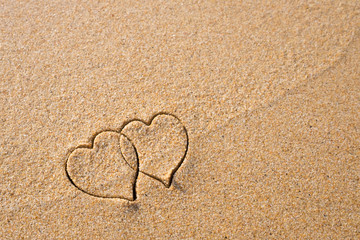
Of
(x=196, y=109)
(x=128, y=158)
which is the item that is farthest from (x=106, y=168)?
(x=196, y=109)

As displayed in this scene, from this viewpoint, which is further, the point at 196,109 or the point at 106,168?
the point at 196,109

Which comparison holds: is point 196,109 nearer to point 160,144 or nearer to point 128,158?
point 160,144

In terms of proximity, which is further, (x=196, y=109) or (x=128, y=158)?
(x=196, y=109)

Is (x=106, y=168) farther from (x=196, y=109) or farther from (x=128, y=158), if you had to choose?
(x=196, y=109)
